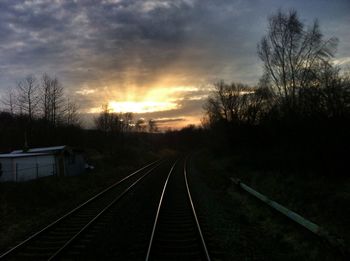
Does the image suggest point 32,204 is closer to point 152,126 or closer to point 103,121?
point 103,121

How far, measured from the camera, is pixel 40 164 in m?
25.4

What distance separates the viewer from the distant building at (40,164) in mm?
22594

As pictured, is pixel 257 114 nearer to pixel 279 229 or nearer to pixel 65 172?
pixel 65 172

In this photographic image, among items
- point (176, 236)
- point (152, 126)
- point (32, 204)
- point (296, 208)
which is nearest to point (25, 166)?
point (32, 204)

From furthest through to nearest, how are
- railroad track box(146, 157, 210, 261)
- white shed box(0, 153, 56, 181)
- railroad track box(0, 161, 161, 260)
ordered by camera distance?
white shed box(0, 153, 56, 181) < railroad track box(0, 161, 161, 260) < railroad track box(146, 157, 210, 261)

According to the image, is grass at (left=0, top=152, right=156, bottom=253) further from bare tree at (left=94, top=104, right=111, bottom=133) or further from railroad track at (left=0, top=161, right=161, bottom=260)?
bare tree at (left=94, top=104, right=111, bottom=133)

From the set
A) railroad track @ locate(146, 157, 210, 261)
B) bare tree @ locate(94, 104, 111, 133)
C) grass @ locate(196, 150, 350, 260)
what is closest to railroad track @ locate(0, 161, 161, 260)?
railroad track @ locate(146, 157, 210, 261)

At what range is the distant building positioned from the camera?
22.6 metres

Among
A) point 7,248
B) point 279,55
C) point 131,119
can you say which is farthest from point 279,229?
point 131,119

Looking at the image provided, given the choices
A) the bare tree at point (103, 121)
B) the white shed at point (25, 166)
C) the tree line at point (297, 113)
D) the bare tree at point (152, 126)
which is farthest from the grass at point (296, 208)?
the bare tree at point (152, 126)

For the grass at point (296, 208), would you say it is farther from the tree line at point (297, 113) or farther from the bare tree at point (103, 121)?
the bare tree at point (103, 121)

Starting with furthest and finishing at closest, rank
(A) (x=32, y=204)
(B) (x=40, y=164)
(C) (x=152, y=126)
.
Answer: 1. (C) (x=152, y=126)
2. (B) (x=40, y=164)
3. (A) (x=32, y=204)

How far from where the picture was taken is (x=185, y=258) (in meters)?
7.68

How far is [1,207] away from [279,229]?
11.5 meters
